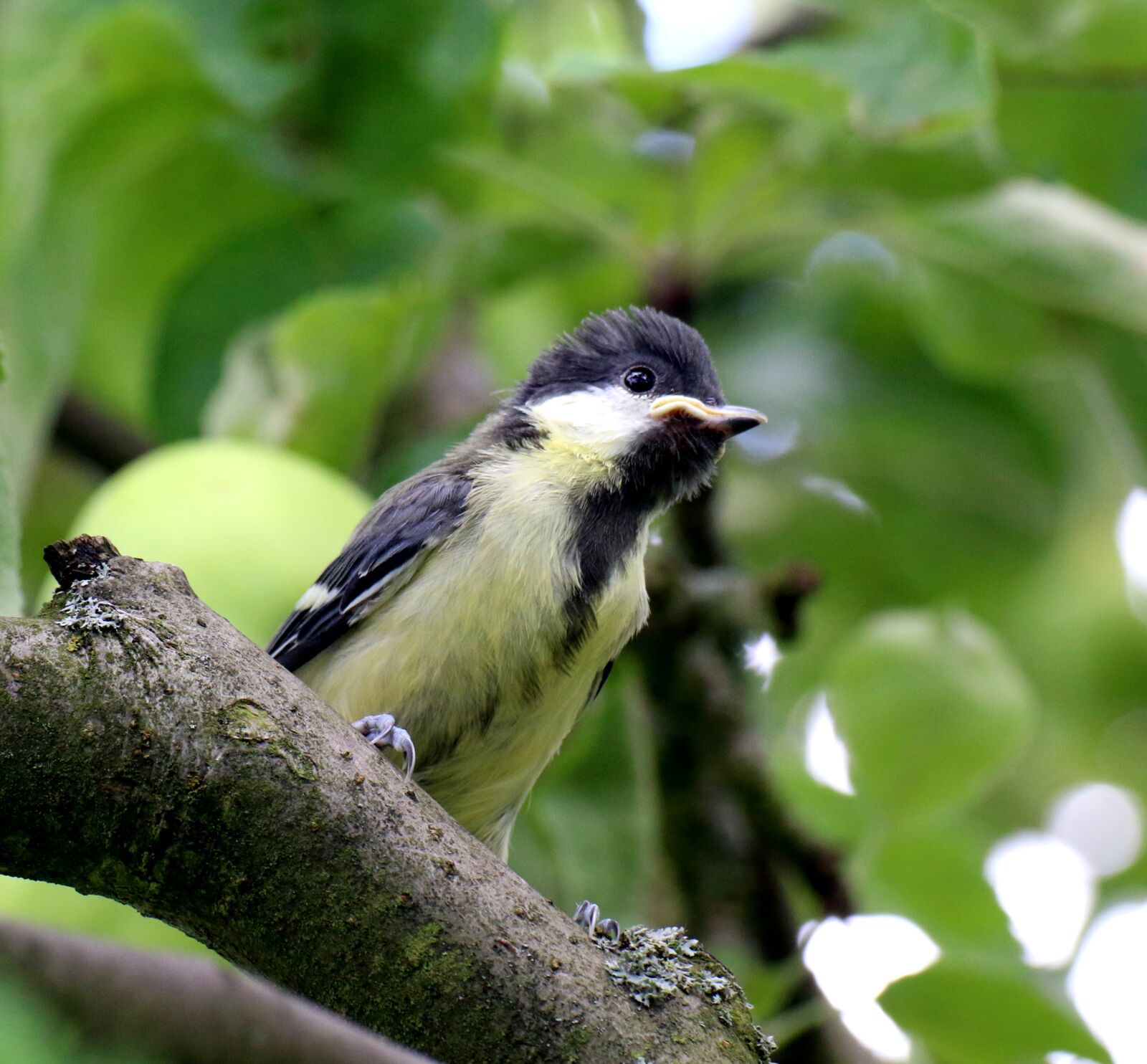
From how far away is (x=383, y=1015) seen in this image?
983 millimetres

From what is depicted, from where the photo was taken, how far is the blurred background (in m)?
1.90

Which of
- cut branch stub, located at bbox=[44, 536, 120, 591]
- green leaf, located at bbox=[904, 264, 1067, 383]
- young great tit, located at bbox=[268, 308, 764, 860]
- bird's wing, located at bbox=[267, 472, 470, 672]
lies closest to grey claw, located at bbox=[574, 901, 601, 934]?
young great tit, located at bbox=[268, 308, 764, 860]

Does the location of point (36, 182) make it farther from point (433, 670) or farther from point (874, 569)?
point (874, 569)

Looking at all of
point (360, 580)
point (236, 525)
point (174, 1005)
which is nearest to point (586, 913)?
point (360, 580)

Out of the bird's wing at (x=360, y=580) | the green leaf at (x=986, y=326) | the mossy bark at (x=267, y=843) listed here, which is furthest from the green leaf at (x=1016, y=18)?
the mossy bark at (x=267, y=843)

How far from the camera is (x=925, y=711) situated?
1915mm

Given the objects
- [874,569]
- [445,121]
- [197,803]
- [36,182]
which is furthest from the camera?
[874,569]

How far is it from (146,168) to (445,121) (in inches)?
20.6

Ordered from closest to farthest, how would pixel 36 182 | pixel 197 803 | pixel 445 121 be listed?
1. pixel 197 803
2. pixel 36 182
3. pixel 445 121

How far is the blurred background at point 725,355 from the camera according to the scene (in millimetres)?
1900

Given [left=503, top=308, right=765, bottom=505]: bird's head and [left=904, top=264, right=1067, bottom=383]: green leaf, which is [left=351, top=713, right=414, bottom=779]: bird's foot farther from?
[left=904, top=264, right=1067, bottom=383]: green leaf

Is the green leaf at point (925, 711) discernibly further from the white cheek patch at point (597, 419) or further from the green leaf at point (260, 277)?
the green leaf at point (260, 277)

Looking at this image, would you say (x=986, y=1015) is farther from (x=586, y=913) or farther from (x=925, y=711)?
(x=586, y=913)

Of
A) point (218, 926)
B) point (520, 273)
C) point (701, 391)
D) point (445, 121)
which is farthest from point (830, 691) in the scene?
point (218, 926)
